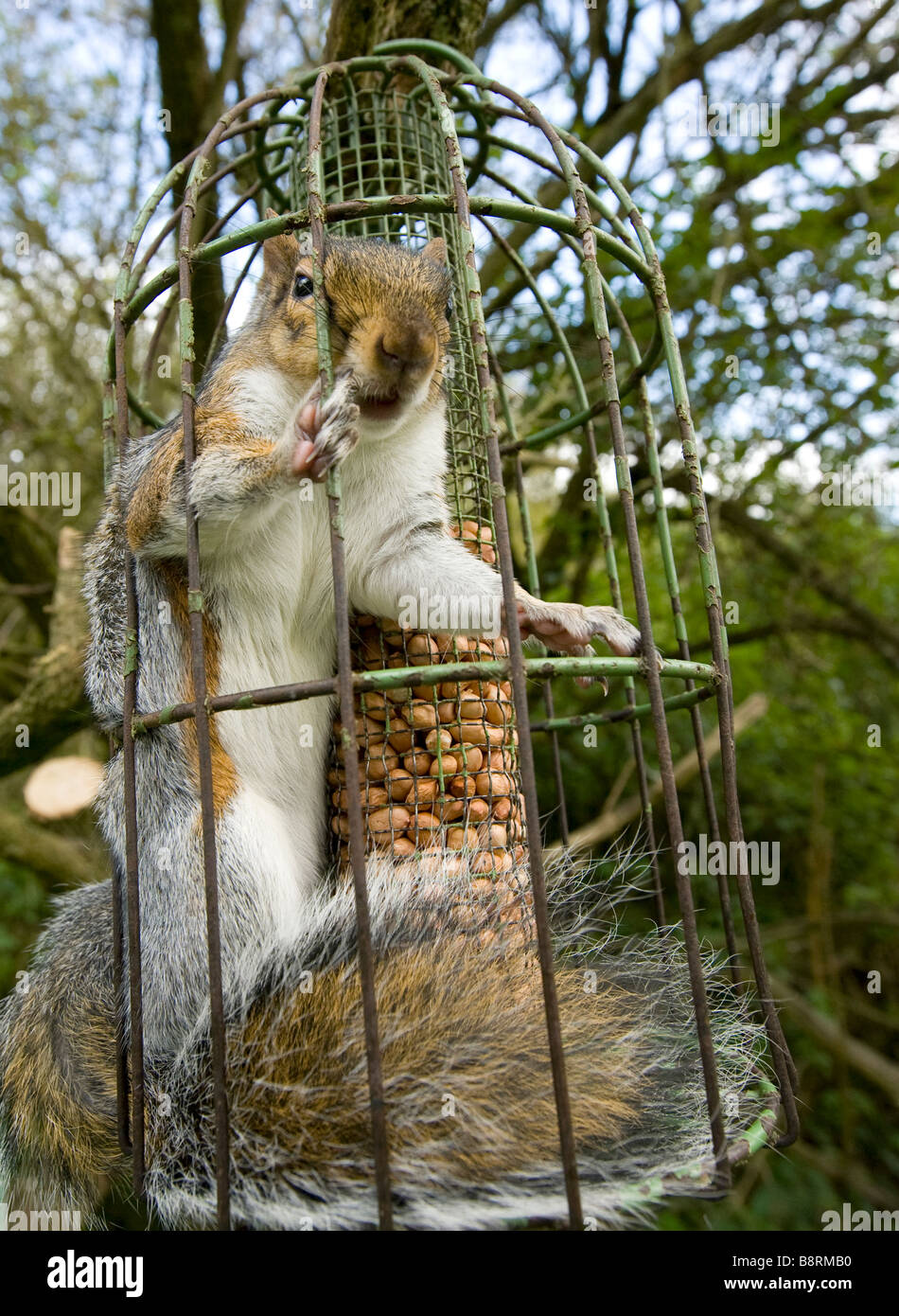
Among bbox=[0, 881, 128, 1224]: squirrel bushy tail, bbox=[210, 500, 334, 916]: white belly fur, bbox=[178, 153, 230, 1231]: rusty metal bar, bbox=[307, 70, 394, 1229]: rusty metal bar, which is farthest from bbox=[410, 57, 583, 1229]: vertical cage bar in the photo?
bbox=[0, 881, 128, 1224]: squirrel bushy tail

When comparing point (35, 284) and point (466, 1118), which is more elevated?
point (35, 284)

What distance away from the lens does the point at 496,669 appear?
1.10 meters

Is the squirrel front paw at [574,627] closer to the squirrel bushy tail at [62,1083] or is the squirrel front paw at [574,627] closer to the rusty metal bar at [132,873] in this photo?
the rusty metal bar at [132,873]

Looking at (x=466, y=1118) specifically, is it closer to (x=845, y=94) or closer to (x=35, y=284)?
(x=845, y=94)

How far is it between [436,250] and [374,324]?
0.47 m

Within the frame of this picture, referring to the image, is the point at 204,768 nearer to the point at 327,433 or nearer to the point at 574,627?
the point at 327,433

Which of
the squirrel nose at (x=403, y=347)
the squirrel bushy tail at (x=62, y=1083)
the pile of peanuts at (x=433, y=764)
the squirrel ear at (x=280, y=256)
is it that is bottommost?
the squirrel bushy tail at (x=62, y=1083)

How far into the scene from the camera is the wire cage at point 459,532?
3.58 ft

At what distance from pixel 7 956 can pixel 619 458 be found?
15.4 feet

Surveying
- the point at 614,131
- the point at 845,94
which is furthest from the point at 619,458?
the point at 845,94

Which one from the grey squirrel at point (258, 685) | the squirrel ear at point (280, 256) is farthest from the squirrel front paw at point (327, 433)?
the squirrel ear at point (280, 256)

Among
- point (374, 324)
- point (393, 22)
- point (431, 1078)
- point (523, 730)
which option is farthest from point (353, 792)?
point (393, 22)

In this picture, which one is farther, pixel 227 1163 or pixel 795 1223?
pixel 795 1223

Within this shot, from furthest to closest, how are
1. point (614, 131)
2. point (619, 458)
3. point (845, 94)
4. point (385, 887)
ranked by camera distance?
1. point (845, 94)
2. point (614, 131)
3. point (385, 887)
4. point (619, 458)
